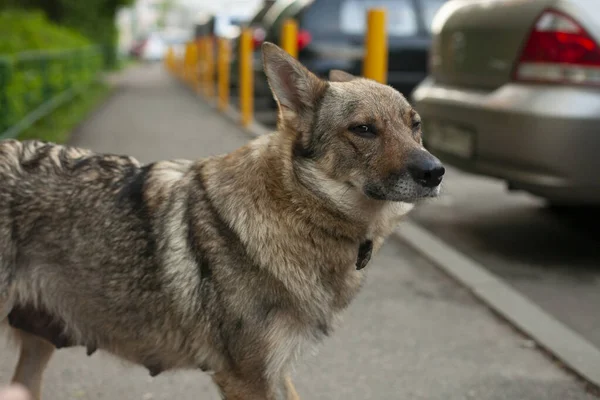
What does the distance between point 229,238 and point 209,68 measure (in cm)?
1631

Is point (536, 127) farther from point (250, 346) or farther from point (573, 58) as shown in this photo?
point (250, 346)

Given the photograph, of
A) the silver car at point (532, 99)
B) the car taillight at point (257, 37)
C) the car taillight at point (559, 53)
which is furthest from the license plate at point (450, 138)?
the car taillight at point (257, 37)

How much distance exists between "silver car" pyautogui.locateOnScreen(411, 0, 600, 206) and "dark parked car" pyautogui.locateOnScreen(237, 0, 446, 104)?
4.85 meters

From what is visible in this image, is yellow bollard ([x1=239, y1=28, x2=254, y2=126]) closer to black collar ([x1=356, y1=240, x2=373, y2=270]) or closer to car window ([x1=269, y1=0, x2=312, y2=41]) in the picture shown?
car window ([x1=269, y1=0, x2=312, y2=41])

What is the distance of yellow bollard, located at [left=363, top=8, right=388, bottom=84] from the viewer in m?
7.21

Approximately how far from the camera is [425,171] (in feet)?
9.77

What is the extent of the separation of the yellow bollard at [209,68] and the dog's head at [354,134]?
15549mm

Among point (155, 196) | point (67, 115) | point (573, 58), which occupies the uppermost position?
point (573, 58)

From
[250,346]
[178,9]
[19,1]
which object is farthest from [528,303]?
[178,9]

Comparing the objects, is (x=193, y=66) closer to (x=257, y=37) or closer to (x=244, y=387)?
(x=257, y=37)

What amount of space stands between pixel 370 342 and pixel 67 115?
1027cm

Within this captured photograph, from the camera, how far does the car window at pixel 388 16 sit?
1130cm

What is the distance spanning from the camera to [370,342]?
4.45m

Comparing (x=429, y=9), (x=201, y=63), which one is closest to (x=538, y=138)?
(x=429, y=9)
